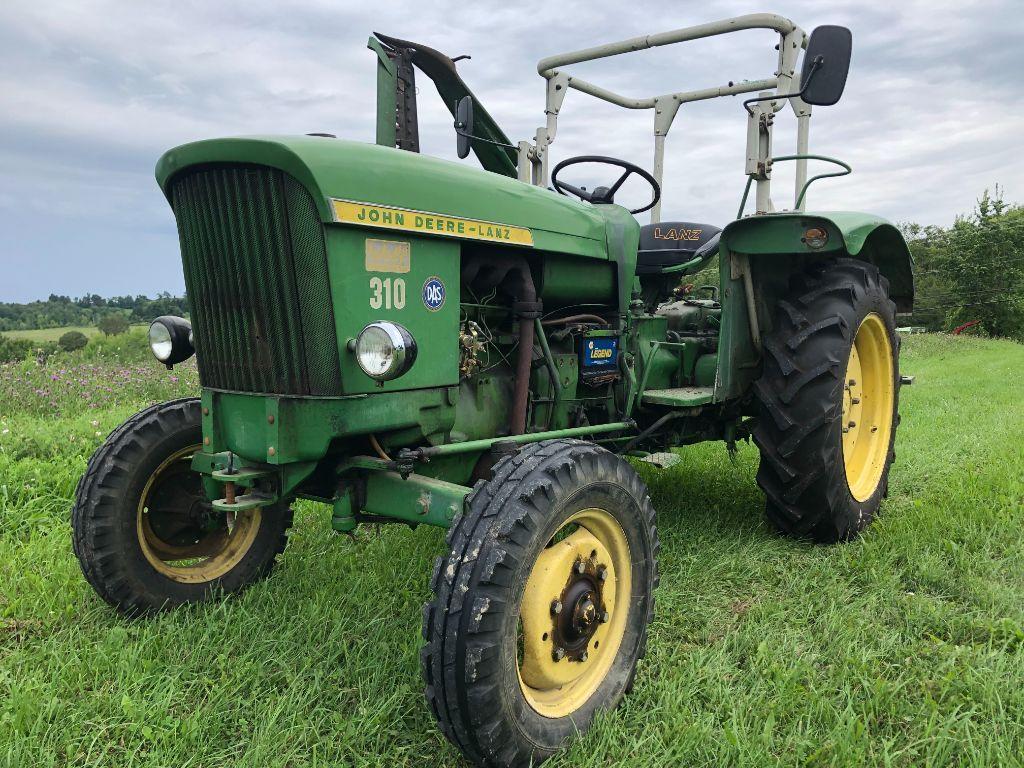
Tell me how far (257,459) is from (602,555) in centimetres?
109

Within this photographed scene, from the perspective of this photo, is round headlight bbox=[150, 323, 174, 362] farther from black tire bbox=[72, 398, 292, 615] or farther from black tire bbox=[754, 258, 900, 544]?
black tire bbox=[754, 258, 900, 544]

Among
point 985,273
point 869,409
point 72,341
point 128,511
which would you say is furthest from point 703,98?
point 985,273

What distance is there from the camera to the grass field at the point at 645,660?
193 cm

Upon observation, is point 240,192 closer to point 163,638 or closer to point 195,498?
point 195,498

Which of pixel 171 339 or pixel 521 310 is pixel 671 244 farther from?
pixel 171 339

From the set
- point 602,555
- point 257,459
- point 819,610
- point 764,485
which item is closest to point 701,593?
point 819,610

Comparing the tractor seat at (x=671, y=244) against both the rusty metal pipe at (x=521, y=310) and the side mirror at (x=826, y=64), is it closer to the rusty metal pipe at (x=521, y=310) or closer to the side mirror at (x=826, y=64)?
the side mirror at (x=826, y=64)

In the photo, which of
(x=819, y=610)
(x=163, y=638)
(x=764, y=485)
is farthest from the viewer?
(x=764, y=485)

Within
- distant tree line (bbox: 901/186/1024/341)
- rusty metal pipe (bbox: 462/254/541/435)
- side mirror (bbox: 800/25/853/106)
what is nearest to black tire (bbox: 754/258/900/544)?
side mirror (bbox: 800/25/853/106)

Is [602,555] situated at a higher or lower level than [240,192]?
lower

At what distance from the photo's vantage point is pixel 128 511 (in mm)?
2590

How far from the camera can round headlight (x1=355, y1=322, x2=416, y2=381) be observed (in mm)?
1919

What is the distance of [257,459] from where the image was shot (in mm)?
2250

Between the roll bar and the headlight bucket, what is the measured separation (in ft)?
7.00
